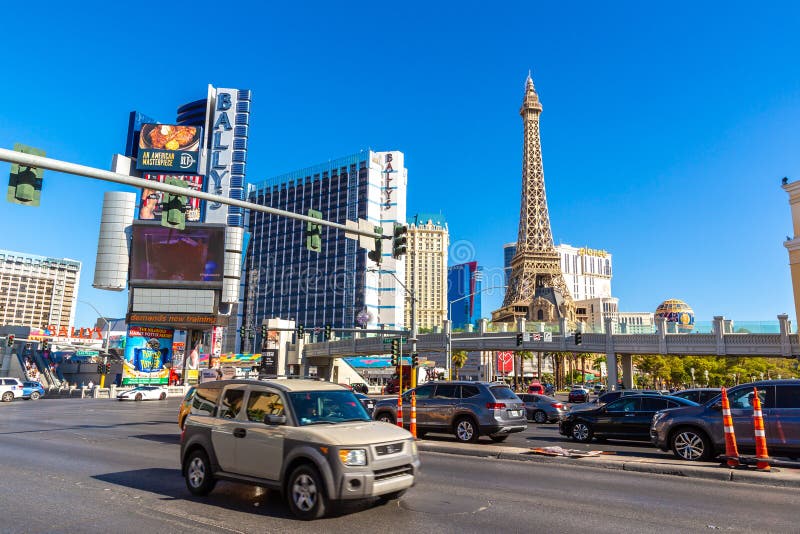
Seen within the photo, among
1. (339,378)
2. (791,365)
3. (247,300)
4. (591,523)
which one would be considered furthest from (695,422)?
(247,300)

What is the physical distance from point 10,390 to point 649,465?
46.9 metres

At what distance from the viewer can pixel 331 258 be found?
152m

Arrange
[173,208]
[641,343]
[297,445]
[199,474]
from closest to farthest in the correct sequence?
[297,445], [199,474], [173,208], [641,343]

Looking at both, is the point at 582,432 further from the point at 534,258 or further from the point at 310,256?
the point at 310,256

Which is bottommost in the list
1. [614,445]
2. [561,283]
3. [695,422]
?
[614,445]

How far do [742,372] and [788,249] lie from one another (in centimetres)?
4756

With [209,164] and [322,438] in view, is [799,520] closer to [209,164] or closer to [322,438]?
[322,438]

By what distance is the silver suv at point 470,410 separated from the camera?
50.4 feet

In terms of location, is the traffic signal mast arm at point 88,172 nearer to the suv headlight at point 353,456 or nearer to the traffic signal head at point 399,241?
the traffic signal head at point 399,241

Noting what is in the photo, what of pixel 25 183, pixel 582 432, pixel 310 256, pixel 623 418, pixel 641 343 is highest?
pixel 310 256

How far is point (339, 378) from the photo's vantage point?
294ft

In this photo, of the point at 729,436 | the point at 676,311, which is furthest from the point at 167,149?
the point at 676,311

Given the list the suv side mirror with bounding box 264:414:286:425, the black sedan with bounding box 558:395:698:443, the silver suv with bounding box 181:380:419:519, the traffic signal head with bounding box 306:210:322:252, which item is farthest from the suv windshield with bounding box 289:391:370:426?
the black sedan with bounding box 558:395:698:443

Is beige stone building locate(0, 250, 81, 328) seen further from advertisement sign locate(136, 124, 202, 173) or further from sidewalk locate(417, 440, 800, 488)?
sidewalk locate(417, 440, 800, 488)
